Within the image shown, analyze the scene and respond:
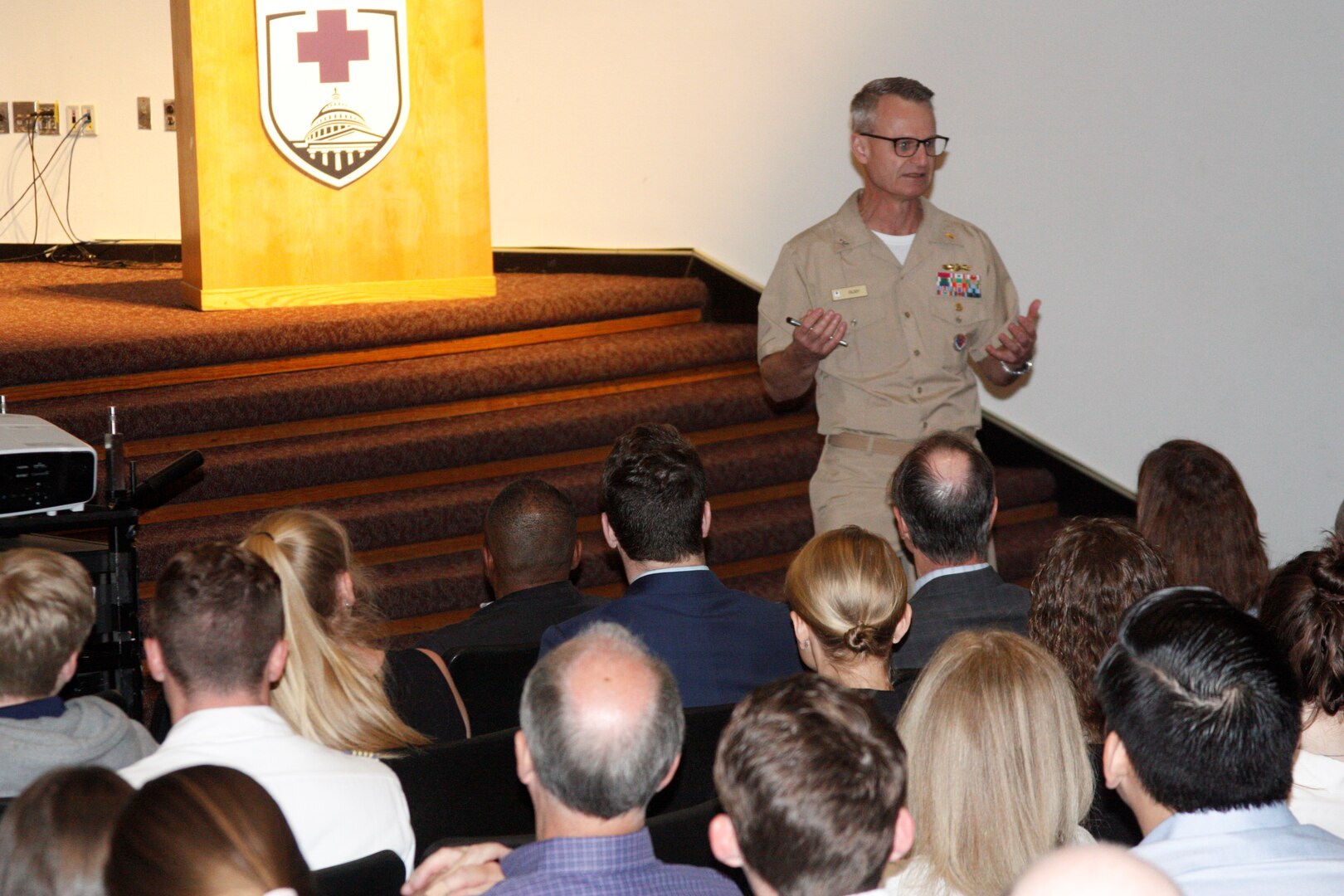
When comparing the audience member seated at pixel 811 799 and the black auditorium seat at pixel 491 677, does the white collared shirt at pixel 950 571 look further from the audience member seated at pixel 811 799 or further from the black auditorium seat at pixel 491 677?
the audience member seated at pixel 811 799

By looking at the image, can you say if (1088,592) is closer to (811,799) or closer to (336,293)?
(811,799)

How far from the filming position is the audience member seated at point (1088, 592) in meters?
2.33

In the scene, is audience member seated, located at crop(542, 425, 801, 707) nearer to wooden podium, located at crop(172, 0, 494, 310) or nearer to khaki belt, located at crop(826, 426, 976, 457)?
khaki belt, located at crop(826, 426, 976, 457)

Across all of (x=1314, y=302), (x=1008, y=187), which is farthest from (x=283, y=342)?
(x=1314, y=302)

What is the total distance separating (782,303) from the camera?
3.94m

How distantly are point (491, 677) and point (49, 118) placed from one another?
589cm

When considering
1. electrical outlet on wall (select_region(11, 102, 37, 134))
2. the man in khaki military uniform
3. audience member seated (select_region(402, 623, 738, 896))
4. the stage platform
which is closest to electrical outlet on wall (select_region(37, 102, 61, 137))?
electrical outlet on wall (select_region(11, 102, 37, 134))

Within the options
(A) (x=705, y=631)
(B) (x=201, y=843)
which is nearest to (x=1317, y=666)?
(A) (x=705, y=631)

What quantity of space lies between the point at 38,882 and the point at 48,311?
14.7 ft

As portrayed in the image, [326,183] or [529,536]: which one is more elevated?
[326,183]

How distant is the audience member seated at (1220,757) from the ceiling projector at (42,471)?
248 centimetres

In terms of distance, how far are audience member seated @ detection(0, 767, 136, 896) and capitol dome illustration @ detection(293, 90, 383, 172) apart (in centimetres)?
417

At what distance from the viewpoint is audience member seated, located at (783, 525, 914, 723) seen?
239cm

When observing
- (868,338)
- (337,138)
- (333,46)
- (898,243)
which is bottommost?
(868,338)
